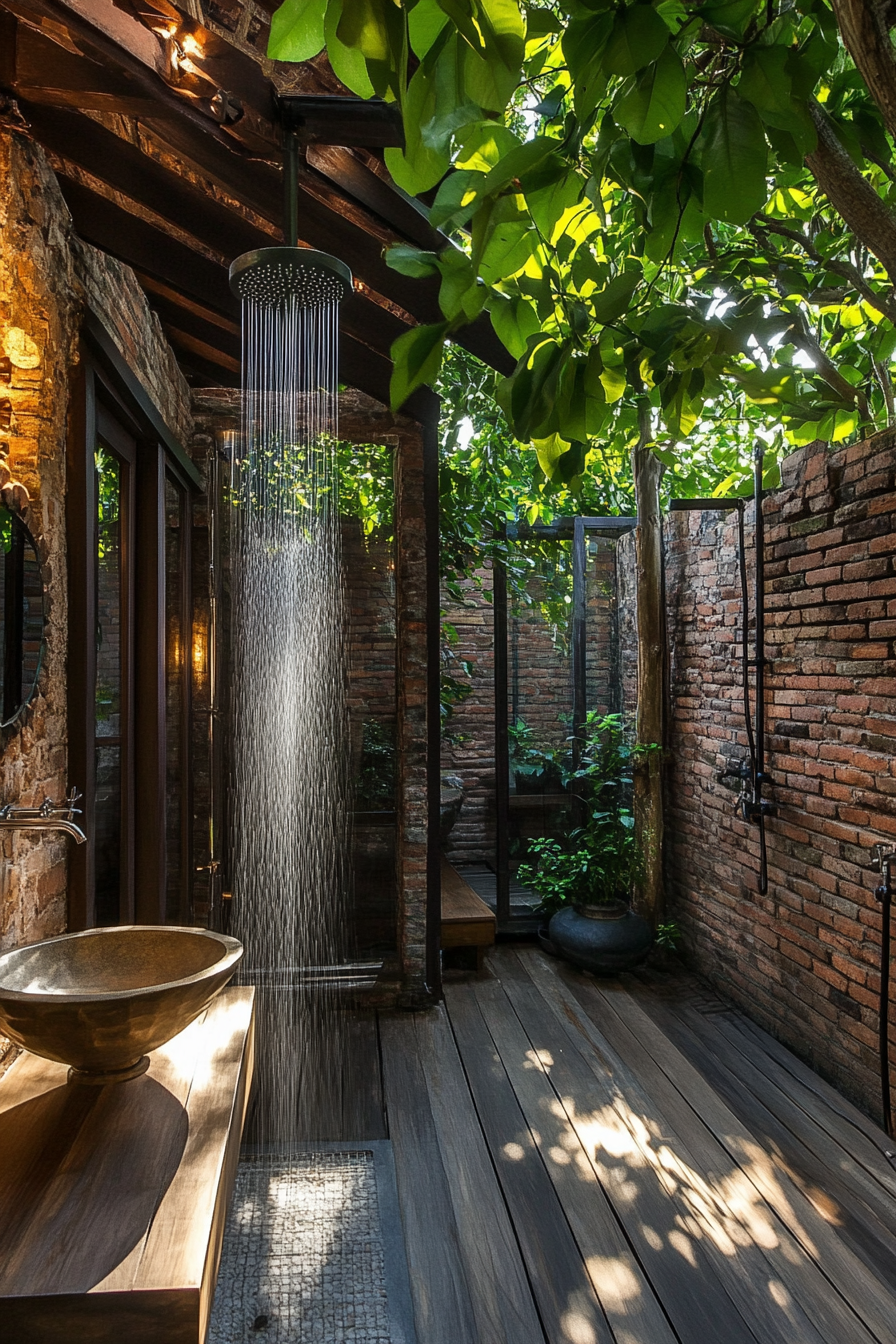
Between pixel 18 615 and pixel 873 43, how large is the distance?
5.11 feet

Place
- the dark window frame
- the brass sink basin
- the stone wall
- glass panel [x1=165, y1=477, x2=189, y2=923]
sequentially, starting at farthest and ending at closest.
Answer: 1. glass panel [x1=165, y1=477, x2=189, y2=923]
2. the dark window frame
3. the stone wall
4. the brass sink basin

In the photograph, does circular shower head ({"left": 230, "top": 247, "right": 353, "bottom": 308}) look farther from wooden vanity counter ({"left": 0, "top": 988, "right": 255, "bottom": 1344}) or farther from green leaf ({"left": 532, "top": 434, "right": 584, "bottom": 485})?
wooden vanity counter ({"left": 0, "top": 988, "right": 255, "bottom": 1344})

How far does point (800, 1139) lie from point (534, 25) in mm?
2789

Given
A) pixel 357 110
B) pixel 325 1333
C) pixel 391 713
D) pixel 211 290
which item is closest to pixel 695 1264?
pixel 325 1333

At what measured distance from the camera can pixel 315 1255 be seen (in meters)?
1.95

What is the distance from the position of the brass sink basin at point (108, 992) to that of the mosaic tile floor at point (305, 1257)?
85cm

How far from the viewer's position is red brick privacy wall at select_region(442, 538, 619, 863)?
14.0 feet

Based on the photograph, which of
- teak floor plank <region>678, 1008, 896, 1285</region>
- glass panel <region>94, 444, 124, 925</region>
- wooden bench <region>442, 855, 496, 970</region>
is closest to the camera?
teak floor plank <region>678, 1008, 896, 1285</region>

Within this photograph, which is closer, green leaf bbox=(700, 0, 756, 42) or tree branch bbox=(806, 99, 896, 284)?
green leaf bbox=(700, 0, 756, 42)

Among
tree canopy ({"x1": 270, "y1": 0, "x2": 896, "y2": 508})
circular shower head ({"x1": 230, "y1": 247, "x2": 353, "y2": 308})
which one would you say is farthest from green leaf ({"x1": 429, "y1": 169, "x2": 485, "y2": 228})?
circular shower head ({"x1": 230, "y1": 247, "x2": 353, "y2": 308})

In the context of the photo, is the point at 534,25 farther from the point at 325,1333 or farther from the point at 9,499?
the point at 325,1333

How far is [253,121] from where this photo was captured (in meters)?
1.63

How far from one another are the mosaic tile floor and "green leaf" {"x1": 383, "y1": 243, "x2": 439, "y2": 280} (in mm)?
2008

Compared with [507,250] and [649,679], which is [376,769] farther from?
[507,250]
